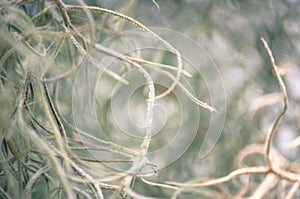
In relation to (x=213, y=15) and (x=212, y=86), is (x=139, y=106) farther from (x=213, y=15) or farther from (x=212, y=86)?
(x=213, y=15)

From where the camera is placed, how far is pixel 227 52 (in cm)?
118

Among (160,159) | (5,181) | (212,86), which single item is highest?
(212,86)

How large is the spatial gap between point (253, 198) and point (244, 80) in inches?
31.2

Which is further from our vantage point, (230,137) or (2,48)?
(230,137)

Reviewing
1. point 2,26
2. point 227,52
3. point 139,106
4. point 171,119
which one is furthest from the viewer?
point 227,52

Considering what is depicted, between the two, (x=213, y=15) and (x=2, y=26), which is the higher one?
(x=213, y=15)

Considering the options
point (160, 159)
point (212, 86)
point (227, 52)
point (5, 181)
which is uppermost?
point (227, 52)

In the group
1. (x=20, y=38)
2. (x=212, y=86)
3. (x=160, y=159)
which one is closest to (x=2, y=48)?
(x=20, y=38)

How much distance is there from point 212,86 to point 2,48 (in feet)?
2.51

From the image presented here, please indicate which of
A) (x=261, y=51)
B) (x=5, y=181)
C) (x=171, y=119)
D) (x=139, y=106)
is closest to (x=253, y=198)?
(x=5, y=181)

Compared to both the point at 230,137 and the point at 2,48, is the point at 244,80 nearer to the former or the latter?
the point at 230,137

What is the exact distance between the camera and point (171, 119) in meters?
1.07

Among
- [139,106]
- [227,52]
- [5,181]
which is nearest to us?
[5,181]

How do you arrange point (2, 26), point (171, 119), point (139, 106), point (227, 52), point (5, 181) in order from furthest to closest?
point (227, 52)
point (171, 119)
point (139, 106)
point (5, 181)
point (2, 26)
